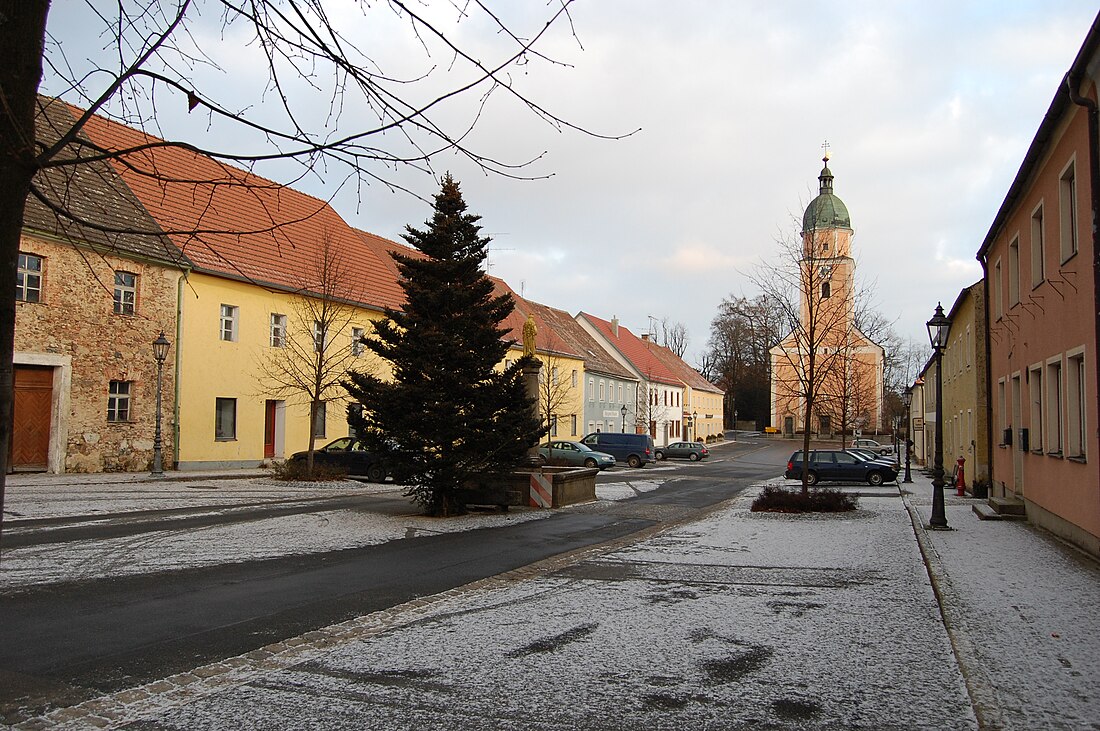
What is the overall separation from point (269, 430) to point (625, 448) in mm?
19255

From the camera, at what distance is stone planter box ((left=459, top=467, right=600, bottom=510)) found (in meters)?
18.2

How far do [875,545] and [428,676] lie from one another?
31.1 feet

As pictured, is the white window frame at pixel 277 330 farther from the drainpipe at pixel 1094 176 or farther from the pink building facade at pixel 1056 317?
the drainpipe at pixel 1094 176

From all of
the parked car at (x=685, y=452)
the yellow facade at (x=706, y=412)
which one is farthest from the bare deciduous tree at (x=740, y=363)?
the parked car at (x=685, y=452)

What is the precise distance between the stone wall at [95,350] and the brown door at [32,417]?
0.23 meters

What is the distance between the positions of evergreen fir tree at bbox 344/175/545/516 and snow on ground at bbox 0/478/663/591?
116 cm

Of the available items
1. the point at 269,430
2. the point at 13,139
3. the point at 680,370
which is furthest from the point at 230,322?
the point at 680,370

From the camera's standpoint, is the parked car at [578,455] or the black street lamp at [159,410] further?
the parked car at [578,455]

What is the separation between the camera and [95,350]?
Answer: 24.5 metres

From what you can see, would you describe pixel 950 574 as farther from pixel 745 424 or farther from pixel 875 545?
pixel 745 424

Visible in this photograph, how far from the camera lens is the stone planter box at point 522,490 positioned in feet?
59.7

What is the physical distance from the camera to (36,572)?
30.8 ft

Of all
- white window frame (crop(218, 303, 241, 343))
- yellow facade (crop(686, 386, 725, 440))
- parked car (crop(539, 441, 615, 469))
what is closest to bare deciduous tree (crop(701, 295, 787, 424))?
yellow facade (crop(686, 386, 725, 440))

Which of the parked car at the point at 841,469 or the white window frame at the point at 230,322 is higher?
the white window frame at the point at 230,322
